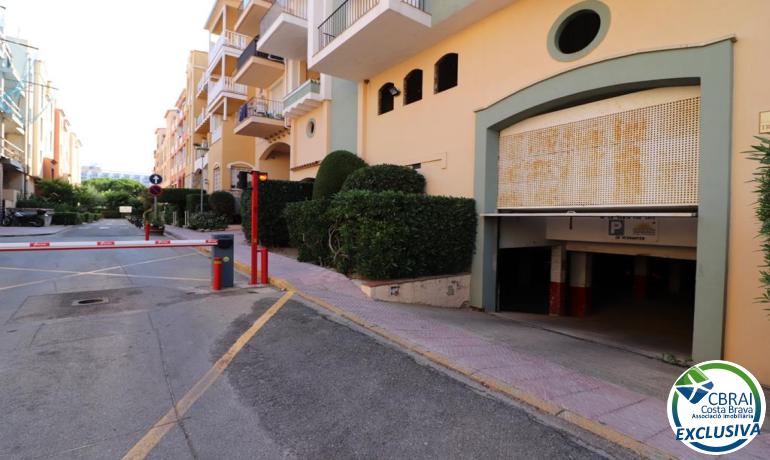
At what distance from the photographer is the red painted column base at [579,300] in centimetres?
1168

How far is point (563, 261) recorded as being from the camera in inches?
452

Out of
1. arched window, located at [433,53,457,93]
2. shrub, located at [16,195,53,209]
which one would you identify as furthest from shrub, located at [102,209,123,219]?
arched window, located at [433,53,457,93]

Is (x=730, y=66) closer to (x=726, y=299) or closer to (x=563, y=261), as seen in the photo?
(x=726, y=299)

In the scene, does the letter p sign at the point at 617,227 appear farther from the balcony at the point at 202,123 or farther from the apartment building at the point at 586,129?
the balcony at the point at 202,123

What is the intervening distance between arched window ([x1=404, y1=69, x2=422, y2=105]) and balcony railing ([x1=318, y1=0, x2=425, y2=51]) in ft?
6.87

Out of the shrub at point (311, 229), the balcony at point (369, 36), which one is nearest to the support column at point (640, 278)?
the shrub at point (311, 229)

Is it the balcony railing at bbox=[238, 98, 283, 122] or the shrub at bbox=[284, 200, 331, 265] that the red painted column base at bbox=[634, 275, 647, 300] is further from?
the balcony railing at bbox=[238, 98, 283, 122]

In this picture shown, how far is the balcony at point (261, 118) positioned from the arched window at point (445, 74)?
10544 millimetres

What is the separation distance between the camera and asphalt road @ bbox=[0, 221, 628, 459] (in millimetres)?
2861

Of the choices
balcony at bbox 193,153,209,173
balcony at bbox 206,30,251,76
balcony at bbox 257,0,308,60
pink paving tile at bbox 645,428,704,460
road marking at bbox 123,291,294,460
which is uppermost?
balcony at bbox 206,30,251,76

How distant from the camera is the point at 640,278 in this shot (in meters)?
16.5

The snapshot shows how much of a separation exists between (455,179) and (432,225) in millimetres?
1929

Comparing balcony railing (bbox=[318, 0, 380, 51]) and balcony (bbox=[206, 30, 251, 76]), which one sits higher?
balcony (bbox=[206, 30, 251, 76])

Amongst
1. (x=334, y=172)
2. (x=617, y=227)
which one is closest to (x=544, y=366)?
(x=617, y=227)
